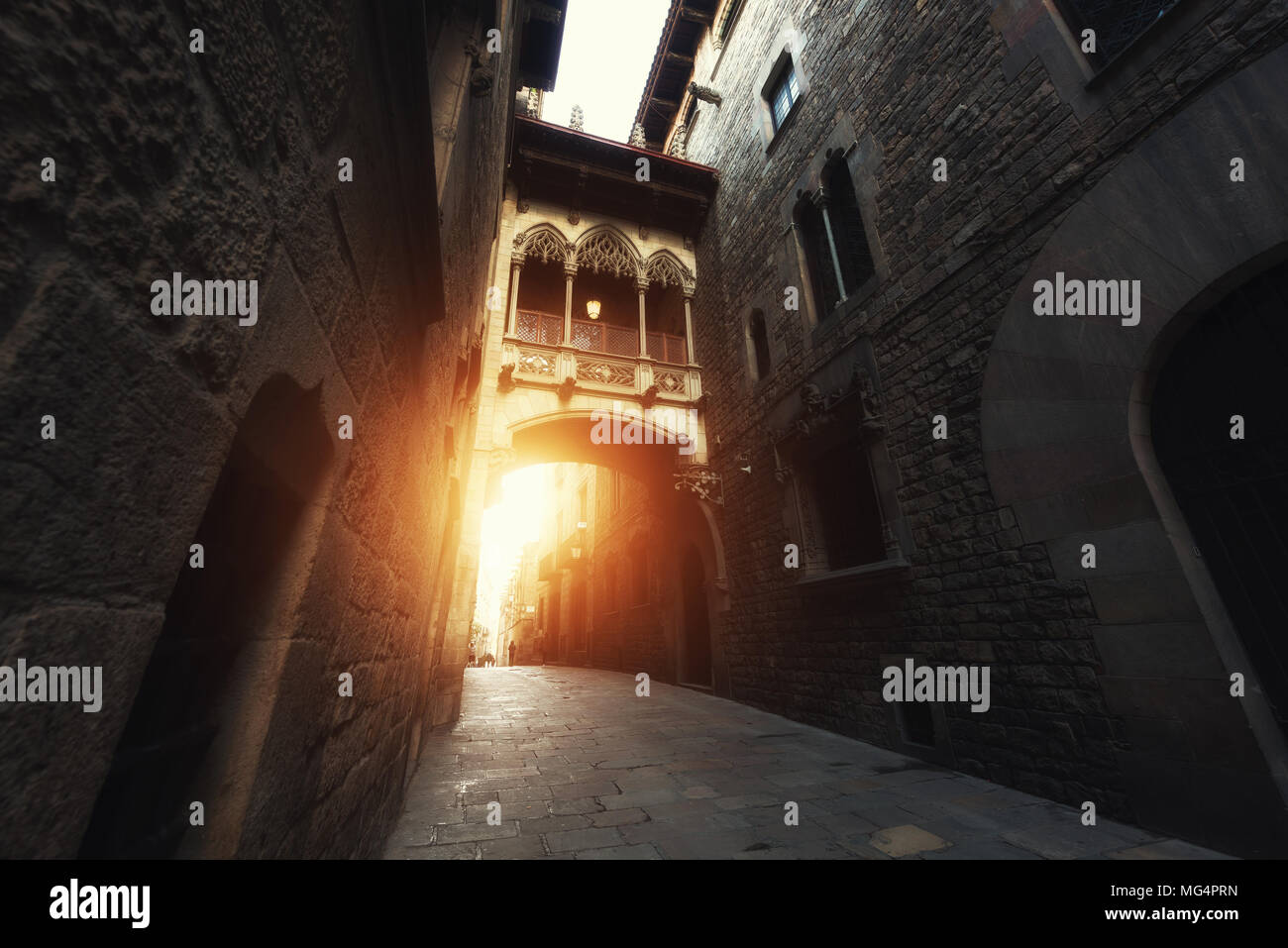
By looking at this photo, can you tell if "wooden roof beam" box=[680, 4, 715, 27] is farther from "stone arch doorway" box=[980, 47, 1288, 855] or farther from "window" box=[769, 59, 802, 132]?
"stone arch doorway" box=[980, 47, 1288, 855]

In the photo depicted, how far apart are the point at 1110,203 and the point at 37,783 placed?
212 inches

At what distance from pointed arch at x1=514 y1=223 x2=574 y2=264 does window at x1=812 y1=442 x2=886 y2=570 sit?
7093 millimetres

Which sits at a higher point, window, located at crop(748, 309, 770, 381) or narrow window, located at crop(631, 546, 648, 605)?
window, located at crop(748, 309, 770, 381)

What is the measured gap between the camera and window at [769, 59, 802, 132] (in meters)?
7.77

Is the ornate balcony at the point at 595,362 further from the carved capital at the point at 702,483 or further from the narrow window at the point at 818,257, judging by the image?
the narrow window at the point at 818,257

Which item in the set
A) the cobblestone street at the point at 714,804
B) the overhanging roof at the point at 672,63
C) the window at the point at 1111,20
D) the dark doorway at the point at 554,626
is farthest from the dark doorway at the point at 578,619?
the window at the point at 1111,20

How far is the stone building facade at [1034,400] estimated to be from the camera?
2.96 metres

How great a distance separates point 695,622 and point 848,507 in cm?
529

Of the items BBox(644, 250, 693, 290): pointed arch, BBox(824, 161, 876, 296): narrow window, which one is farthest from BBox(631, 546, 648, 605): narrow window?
BBox(824, 161, 876, 296): narrow window

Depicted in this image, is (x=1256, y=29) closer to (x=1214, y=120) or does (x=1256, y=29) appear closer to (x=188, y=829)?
(x=1214, y=120)

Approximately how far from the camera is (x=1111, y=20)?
395 centimetres

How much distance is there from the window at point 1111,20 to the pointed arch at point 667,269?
7.19 m

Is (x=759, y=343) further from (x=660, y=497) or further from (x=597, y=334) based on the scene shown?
(x=660, y=497)
